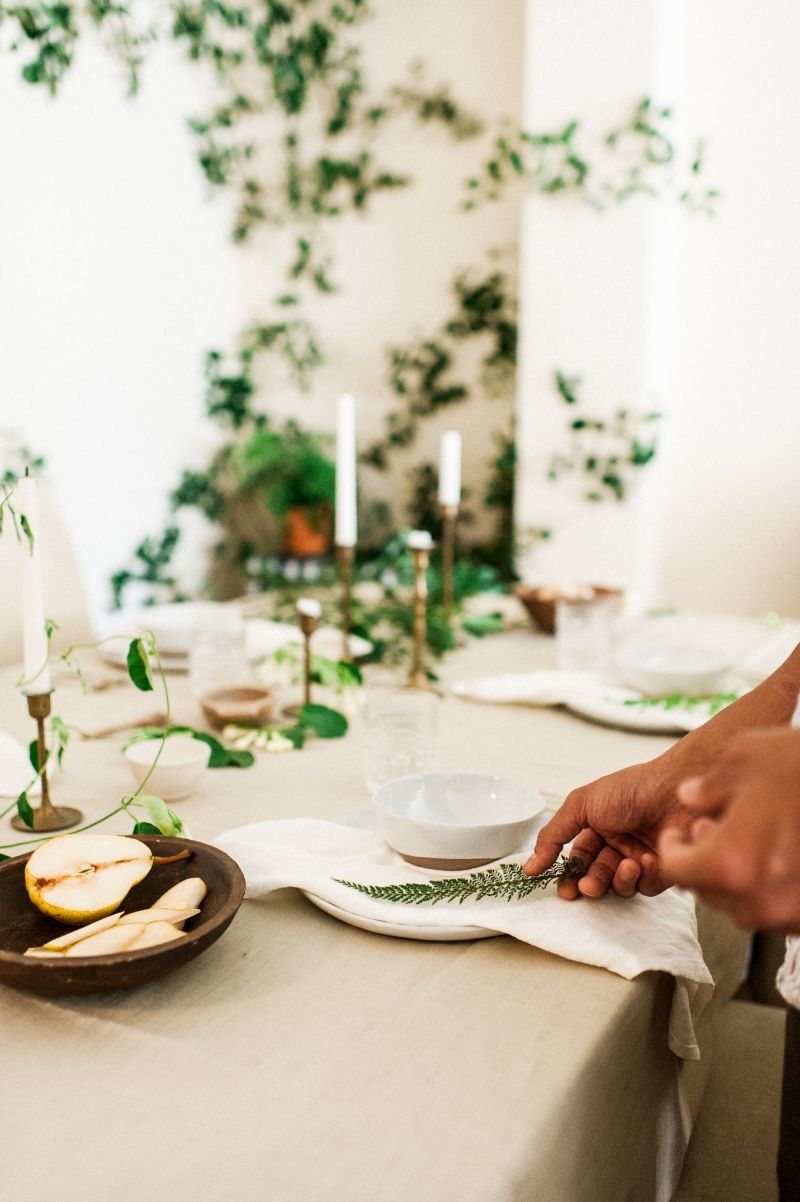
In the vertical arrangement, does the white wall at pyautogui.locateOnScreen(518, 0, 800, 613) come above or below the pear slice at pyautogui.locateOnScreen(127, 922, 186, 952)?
above

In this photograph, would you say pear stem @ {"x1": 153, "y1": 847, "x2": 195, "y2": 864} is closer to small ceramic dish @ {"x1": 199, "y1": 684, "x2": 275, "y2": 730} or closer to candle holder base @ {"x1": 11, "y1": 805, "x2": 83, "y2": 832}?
candle holder base @ {"x1": 11, "y1": 805, "x2": 83, "y2": 832}

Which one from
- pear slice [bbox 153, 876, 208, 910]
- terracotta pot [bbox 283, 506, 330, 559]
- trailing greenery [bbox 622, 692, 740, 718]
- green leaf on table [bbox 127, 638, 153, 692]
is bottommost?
terracotta pot [bbox 283, 506, 330, 559]

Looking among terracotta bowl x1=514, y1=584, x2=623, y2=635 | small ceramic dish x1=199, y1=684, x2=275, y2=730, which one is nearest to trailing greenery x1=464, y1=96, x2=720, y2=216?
terracotta bowl x1=514, y1=584, x2=623, y2=635

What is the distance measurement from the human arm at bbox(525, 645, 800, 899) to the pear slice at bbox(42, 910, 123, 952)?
33 centimetres

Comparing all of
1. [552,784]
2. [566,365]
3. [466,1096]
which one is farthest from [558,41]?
→ [466,1096]

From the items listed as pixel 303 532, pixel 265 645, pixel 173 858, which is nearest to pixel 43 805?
pixel 173 858

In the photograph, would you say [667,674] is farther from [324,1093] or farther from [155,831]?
[324,1093]

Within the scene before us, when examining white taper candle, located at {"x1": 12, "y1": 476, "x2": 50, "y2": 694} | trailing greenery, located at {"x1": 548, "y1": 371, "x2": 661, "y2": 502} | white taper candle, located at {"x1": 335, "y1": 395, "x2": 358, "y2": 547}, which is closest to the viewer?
white taper candle, located at {"x1": 12, "y1": 476, "x2": 50, "y2": 694}

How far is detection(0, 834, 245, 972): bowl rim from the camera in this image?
26.1 inches

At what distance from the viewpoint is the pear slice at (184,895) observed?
76 cm

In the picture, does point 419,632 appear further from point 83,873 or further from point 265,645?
point 83,873

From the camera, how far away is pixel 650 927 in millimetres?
805

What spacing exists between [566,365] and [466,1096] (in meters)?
2.97

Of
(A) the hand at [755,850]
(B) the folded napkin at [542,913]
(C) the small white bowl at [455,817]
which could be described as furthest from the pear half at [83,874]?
(A) the hand at [755,850]
